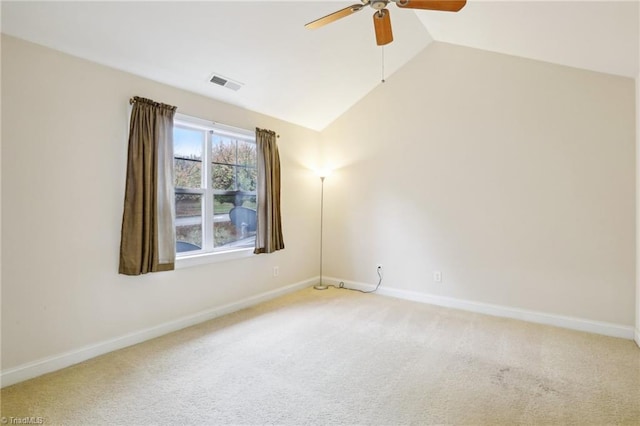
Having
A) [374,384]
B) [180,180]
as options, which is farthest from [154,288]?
[374,384]

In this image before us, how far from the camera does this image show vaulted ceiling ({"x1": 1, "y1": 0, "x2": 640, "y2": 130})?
7.49 feet

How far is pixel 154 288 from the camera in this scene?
3.01 metres

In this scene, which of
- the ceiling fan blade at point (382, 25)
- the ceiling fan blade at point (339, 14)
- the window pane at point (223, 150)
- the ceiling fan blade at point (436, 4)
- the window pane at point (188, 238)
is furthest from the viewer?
the window pane at point (223, 150)

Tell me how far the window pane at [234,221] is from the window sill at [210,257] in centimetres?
13

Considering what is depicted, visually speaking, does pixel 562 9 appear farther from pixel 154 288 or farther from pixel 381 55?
pixel 154 288

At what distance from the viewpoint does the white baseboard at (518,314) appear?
3070 millimetres

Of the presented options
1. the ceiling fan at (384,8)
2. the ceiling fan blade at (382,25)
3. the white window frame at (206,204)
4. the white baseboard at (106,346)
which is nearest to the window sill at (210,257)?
the white window frame at (206,204)

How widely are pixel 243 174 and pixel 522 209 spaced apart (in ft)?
10.5

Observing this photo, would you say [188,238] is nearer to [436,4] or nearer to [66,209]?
[66,209]

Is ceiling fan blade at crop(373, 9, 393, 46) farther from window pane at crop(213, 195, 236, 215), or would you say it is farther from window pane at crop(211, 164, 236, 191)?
window pane at crop(213, 195, 236, 215)

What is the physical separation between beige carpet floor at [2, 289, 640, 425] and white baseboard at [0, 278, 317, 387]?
8cm

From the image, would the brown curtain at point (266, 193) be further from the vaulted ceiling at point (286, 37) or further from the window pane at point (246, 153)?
the vaulted ceiling at point (286, 37)

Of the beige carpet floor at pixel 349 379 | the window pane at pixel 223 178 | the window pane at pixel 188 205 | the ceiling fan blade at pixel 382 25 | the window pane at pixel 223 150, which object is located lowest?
the beige carpet floor at pixel 349 379

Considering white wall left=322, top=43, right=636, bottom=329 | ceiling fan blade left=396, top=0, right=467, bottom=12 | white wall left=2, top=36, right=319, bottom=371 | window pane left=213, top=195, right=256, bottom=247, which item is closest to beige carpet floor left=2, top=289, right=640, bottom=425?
white wall left=2, top=36, right=319, bottom=371
